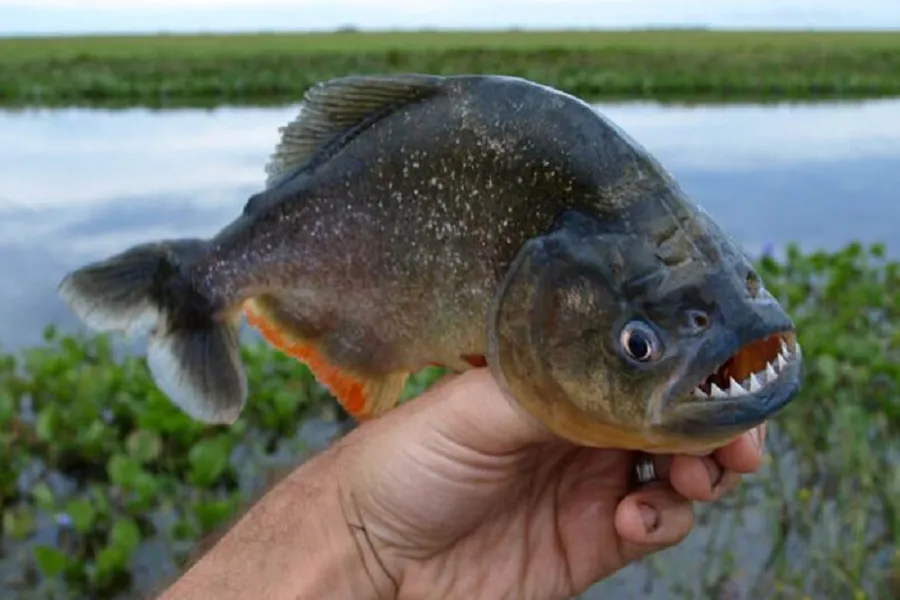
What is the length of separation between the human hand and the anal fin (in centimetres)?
5

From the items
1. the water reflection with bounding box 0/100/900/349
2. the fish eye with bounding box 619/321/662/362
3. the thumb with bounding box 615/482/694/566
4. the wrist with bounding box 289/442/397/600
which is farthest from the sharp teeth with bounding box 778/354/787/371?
the water reflection with bounding box 0/100/900/349

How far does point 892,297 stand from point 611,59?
35.7 m

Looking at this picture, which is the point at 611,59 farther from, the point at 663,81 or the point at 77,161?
the point at 77,161

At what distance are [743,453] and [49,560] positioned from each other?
3851 mm

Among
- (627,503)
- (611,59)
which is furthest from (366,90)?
(611,59)

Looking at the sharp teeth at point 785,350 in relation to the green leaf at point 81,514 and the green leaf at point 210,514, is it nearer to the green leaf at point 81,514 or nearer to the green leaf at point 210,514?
the green leaf at point 210,514

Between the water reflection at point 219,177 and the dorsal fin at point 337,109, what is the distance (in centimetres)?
729

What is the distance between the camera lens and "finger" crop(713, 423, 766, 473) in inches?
78.6

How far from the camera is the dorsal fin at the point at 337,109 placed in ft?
7.11

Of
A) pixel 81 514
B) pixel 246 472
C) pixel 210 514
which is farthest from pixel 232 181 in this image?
pixel 210 514

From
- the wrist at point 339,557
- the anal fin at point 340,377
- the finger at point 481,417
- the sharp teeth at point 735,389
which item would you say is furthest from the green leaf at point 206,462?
the sharp teeth at point 735,389

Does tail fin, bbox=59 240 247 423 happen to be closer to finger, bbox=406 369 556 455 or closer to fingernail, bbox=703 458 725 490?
finger, bbox=406 369 556 455

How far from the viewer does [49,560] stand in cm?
494

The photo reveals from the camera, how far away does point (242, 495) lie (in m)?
5.79
